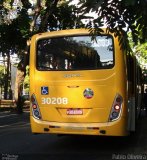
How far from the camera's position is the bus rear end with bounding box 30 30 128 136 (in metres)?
11.3

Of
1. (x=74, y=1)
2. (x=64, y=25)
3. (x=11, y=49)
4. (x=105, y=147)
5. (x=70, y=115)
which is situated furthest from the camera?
(x=11, y=49)

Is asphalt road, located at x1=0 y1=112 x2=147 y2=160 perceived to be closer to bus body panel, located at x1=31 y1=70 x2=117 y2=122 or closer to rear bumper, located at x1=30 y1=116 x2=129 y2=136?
rear bumper, located at x1=30 y1=116 x2=129 y2=136

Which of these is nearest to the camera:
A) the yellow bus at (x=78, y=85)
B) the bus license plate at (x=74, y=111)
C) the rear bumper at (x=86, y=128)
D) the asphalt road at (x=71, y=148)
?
the asphalt road at (x=71, y=148)

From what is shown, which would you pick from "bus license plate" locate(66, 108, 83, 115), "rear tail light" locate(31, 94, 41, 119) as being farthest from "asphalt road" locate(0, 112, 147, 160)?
"bus license plate" locate(66, 108, 83, 115)

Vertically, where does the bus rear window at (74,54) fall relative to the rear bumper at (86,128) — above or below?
above

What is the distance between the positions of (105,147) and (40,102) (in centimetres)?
222

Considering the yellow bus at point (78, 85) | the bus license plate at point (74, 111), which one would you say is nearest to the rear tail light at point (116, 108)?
the yellow bus at point (78, 85)

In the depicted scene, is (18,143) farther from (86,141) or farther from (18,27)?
(18,27)

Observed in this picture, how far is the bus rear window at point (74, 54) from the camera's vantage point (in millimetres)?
11547

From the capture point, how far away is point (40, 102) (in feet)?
38.9

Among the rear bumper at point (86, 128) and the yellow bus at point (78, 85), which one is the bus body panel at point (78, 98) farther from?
the rear bumper at point (86, 128)

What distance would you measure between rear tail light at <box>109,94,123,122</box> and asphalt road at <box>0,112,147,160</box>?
2.90ft

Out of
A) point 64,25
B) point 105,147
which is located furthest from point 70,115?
point 64,25

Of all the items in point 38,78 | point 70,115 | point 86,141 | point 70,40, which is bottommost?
point 86,141
